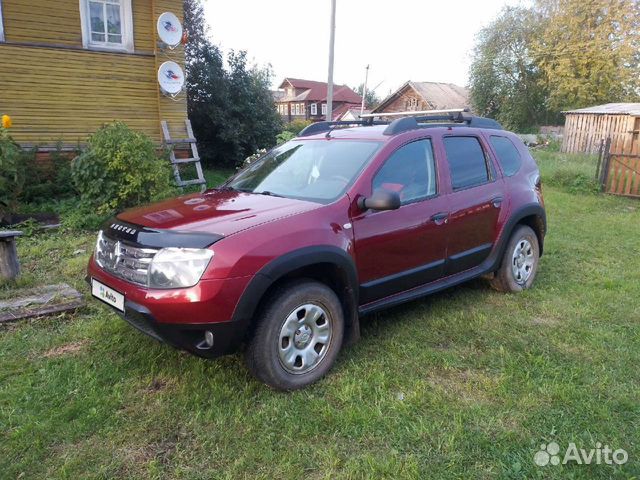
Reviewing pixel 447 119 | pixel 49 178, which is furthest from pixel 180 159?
pixel 447 119

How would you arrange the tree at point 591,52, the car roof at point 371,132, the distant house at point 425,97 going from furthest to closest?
the distant house at point 425,97 < the tree at point 591,52 < the car roof at point 371,132

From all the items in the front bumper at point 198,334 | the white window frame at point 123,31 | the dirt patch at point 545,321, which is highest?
the white window frame at point 123,31

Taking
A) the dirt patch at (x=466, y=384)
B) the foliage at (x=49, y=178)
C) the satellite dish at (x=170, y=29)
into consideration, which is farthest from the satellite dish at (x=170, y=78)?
the dirt patch at (x=466, y=384)

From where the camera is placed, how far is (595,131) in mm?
22359

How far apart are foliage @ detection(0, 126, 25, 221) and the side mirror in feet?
18.5

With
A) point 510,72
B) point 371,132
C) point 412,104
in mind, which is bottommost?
point 371,132

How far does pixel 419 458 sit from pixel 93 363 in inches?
93.4

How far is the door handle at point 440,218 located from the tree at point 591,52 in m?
32.0

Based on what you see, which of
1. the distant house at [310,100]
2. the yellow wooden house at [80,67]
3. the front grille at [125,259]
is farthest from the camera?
the distant house at [310,100]

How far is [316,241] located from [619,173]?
11.3 metres

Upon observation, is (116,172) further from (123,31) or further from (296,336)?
(296,336)

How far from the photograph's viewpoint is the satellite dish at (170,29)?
1032cm

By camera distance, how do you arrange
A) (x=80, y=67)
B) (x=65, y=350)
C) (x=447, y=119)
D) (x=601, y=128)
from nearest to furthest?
(x=65, y=350), (x=447, y=119), (x=80, y=67), (x=601, y=128)

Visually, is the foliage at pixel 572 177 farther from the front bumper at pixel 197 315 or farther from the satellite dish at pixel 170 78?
the front bumper at pixel 197 315
